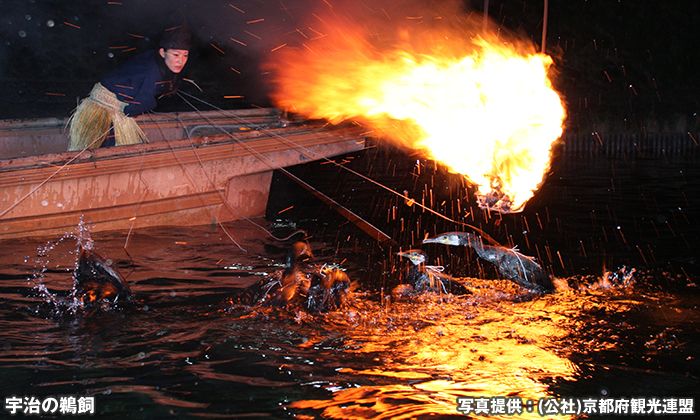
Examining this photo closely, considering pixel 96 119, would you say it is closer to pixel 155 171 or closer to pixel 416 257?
pixel 155 171

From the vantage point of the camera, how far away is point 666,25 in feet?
91.7

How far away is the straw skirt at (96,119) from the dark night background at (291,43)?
14338mm

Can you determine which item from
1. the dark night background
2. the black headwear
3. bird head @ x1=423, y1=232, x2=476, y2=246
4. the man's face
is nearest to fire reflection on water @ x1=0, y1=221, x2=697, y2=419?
bird head @ x1=423, y1=232, x2=476, y2=246

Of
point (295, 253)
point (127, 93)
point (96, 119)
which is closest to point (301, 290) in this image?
point (295, 253)

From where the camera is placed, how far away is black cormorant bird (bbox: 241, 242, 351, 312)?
5.07 metres

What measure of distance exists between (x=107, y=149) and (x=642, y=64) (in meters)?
27.0

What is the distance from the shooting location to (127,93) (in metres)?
6.99

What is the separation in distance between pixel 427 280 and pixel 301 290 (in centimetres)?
126

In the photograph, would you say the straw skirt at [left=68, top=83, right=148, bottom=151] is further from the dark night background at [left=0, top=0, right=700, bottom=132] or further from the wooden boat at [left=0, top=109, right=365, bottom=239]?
the dark night background at [left=0, top=0, right=700, bottom=132]

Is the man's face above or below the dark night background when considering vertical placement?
below

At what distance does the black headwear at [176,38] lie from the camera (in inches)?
265

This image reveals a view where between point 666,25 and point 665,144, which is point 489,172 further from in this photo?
point 666,25

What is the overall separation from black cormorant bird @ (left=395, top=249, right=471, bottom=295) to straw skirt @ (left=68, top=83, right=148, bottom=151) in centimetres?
412

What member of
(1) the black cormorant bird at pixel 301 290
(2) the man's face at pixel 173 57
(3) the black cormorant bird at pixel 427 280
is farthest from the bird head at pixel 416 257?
(2) the man's face at pixel 173 57
